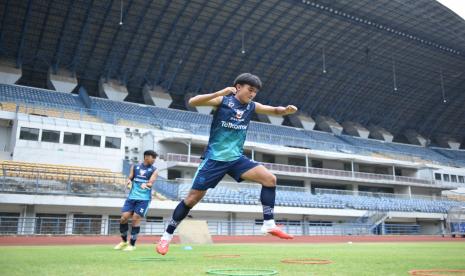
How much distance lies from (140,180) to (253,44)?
37.6m

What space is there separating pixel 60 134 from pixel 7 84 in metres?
10.7

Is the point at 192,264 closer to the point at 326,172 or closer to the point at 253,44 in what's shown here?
the point at 326,172

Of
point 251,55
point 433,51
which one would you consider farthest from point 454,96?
point 251,55

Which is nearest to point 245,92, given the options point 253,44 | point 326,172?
point 326,172

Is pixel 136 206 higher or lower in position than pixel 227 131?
lower

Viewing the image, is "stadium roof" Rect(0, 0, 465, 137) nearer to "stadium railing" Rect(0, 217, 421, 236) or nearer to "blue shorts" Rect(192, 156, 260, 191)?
"stadium railing" Rect(0, 217, 421, 236)

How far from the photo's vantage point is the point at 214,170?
5738 mm

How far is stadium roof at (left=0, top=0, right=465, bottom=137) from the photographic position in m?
39.0

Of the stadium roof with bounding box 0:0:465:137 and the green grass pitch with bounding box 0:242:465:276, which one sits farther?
the stadium roof with bounding box 0:0:465:137

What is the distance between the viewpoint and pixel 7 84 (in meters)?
37.7

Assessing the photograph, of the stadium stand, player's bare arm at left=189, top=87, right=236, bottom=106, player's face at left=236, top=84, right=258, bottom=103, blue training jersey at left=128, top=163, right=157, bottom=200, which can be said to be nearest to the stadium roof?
the stadium stand

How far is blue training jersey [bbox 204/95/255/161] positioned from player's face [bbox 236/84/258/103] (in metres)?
0.08

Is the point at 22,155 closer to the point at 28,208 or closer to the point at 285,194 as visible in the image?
the point at 28,208

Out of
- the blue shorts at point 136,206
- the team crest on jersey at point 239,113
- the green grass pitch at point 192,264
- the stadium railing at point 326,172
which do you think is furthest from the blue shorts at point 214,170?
the stadium railing at point 326,172
